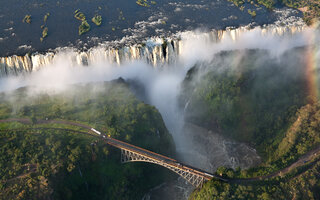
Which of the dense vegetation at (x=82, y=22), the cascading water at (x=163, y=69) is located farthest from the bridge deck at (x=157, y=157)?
the dense vegetation at (x=82, y=22)

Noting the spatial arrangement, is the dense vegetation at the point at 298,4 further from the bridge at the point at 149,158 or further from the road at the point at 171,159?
the bridge at the point at 149,158

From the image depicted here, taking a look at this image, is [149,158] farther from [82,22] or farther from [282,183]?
[82,22]

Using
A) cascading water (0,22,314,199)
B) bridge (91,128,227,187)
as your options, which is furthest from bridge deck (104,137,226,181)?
cascading water (0,22,314,199)

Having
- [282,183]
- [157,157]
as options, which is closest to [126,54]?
[157,157]

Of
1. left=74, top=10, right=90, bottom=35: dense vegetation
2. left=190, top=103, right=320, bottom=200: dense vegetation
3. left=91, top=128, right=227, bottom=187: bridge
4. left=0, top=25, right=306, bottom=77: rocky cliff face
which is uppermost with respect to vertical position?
left=74, top=10, right=90, bottom=35: dense vegetation

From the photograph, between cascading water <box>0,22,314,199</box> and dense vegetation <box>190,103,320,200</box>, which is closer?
dense vegetation <box>190,103,320,200</box>

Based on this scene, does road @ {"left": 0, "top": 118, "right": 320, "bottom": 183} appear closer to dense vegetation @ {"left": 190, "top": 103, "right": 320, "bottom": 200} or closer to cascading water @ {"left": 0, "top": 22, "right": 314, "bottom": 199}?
dense vegetation @ {"left": 190, "top": 103, "right": 320, "bottom": 200}
